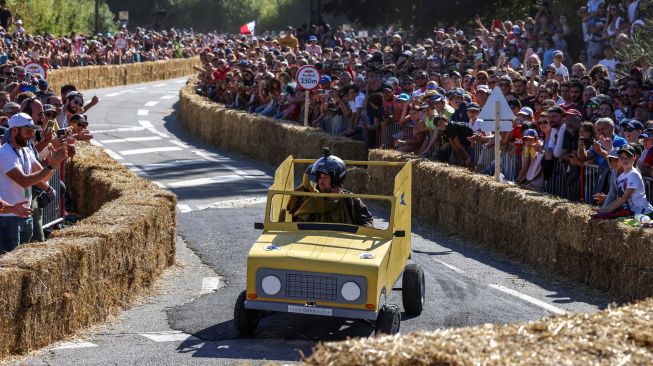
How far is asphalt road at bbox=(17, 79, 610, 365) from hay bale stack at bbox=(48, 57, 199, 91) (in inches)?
994

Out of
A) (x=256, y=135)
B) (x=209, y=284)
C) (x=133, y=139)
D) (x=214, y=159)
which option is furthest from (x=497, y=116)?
(x=133, y=139)

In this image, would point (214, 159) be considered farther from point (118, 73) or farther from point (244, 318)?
point (118, 73)

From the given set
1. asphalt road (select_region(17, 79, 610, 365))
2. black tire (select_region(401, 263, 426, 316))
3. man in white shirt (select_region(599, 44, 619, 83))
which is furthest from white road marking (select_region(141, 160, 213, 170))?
black tire (select_region(401, 263, 426, 316))

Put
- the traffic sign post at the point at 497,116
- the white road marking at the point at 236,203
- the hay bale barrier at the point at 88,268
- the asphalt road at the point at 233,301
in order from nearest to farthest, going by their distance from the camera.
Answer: the hay bale barrier at the point at 88,268, the asphalt road at the point at 233,301, the traffic sign post at the point at 497,116, the white road marking at the point at 236,203

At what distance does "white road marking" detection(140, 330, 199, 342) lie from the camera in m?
11.8

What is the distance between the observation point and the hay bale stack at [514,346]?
6633mm

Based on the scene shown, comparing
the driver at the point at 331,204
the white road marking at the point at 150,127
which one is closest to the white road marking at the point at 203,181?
the white road marking at the point at 150,127

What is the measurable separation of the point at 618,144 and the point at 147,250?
5.79 m

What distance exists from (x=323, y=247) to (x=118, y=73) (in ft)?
146

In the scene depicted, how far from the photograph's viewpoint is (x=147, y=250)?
14.4m

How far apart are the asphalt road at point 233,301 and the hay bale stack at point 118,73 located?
2524cm

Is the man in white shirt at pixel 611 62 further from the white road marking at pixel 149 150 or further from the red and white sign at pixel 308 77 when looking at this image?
the white road marking at pixel 149 150

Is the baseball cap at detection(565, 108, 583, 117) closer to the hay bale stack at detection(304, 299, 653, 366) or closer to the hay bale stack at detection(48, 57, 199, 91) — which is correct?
the hay bale stack at detection(304, 299, 653, 366)

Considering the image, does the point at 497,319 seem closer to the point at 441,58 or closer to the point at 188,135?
the point at 441,58
